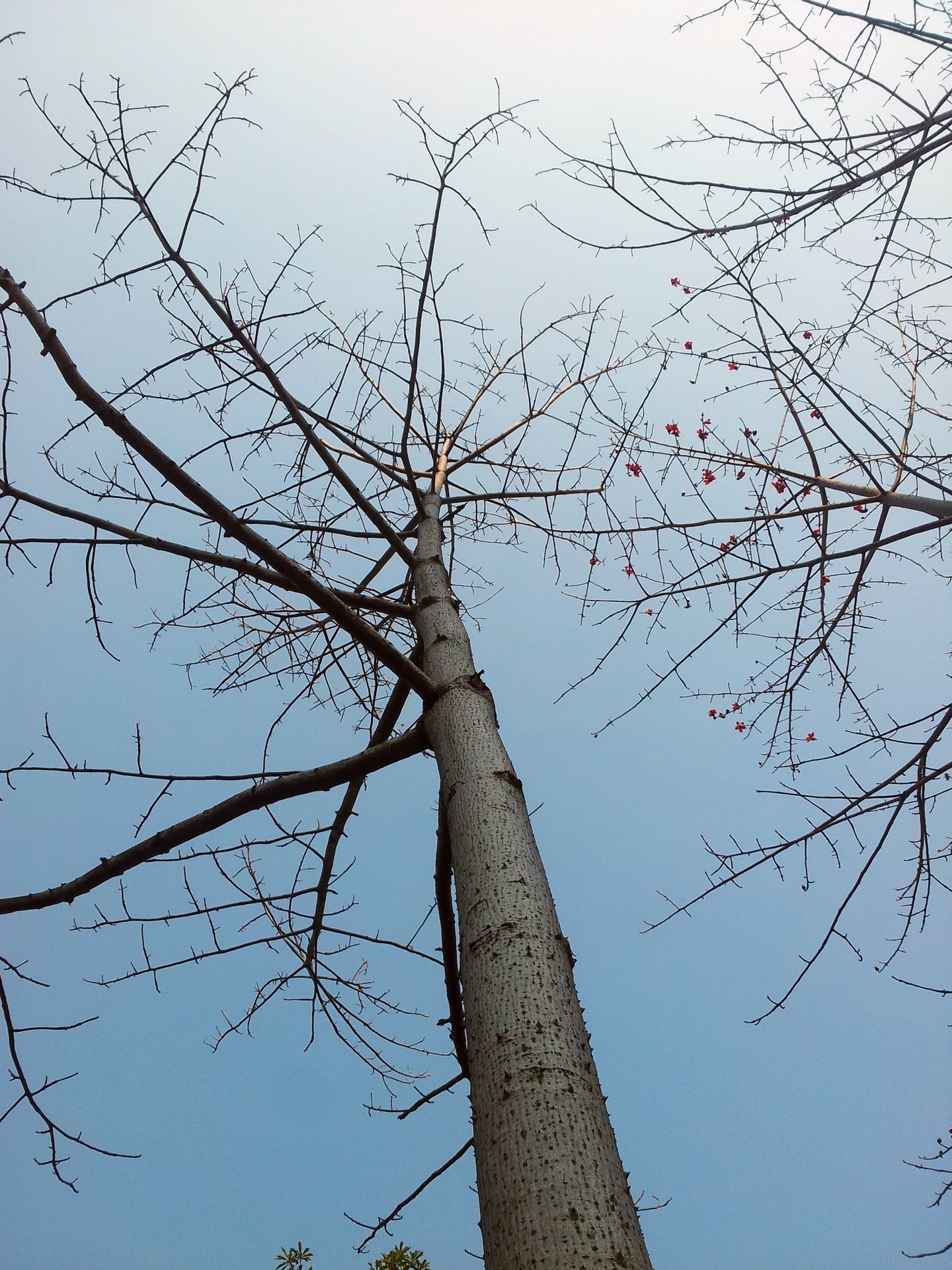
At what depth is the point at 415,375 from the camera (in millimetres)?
2602

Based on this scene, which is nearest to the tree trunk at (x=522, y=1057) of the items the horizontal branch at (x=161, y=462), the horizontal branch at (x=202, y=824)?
the horizontal branch at (x=202, y=824)

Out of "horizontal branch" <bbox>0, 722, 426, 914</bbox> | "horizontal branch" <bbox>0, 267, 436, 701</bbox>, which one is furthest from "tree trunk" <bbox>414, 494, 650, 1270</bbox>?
"horizontal branch" <bbox>0, 267, 436, 701</bbox>

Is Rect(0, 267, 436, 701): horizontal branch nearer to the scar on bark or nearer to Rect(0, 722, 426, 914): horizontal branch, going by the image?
Rect(0, 722, 426, 914): horizontal branch

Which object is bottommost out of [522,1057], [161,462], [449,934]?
[522,1057]

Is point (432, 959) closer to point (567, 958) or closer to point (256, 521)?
point (567, 958)

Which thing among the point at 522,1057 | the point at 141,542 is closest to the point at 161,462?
the point at 141,542

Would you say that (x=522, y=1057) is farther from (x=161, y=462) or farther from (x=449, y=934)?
(x=161, y=462)

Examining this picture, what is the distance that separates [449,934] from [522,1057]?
3.78 ft

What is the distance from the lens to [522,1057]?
1127mm

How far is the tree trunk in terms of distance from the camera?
0.93 m

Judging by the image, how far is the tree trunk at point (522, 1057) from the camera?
3.04 ft

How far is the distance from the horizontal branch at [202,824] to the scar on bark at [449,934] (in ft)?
0.94

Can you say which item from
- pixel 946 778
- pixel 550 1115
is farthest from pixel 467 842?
pixel 946 778

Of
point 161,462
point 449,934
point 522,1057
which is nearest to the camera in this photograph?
point 522,1057
